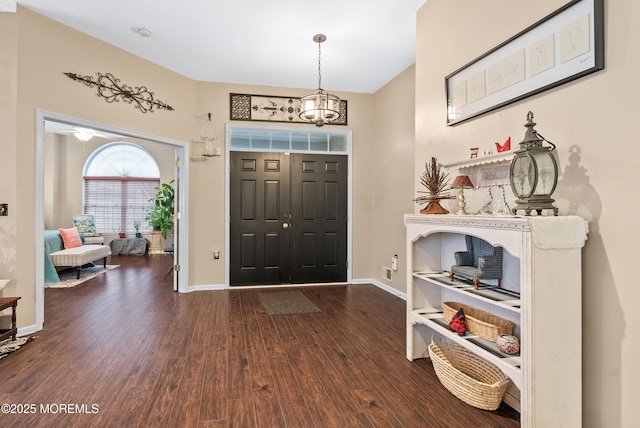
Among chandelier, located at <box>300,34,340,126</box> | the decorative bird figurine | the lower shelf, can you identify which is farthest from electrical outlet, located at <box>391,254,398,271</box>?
the decorative bird figurine

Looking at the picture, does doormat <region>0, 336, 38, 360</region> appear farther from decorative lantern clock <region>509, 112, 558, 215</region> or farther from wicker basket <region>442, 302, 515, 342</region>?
decorative lantern clock <region>509, 112, 558, 215</region>

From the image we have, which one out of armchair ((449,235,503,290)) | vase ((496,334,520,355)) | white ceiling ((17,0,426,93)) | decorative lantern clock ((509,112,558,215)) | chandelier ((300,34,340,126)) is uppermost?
white ceiling ((17,0,426,93))

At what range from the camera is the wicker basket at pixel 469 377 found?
6.45 ft

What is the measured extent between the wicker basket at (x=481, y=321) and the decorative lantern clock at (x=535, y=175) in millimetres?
749

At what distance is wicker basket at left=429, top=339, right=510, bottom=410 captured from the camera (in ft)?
6.45

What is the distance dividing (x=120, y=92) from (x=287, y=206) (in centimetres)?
258

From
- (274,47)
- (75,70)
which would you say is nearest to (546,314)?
(274,47)

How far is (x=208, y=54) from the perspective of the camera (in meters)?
4.18

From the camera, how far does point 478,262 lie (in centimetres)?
221

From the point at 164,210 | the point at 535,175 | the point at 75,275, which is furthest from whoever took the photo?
the point at 164,210

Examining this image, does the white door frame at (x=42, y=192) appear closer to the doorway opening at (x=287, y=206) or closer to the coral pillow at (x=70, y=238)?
the doorway opening at (x=287, y=206)

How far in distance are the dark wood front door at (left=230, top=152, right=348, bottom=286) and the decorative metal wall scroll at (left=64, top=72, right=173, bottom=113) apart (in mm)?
1268

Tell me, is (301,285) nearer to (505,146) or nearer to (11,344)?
(11,344)

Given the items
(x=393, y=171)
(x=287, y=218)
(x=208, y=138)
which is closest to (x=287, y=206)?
(x=287, y=218)
